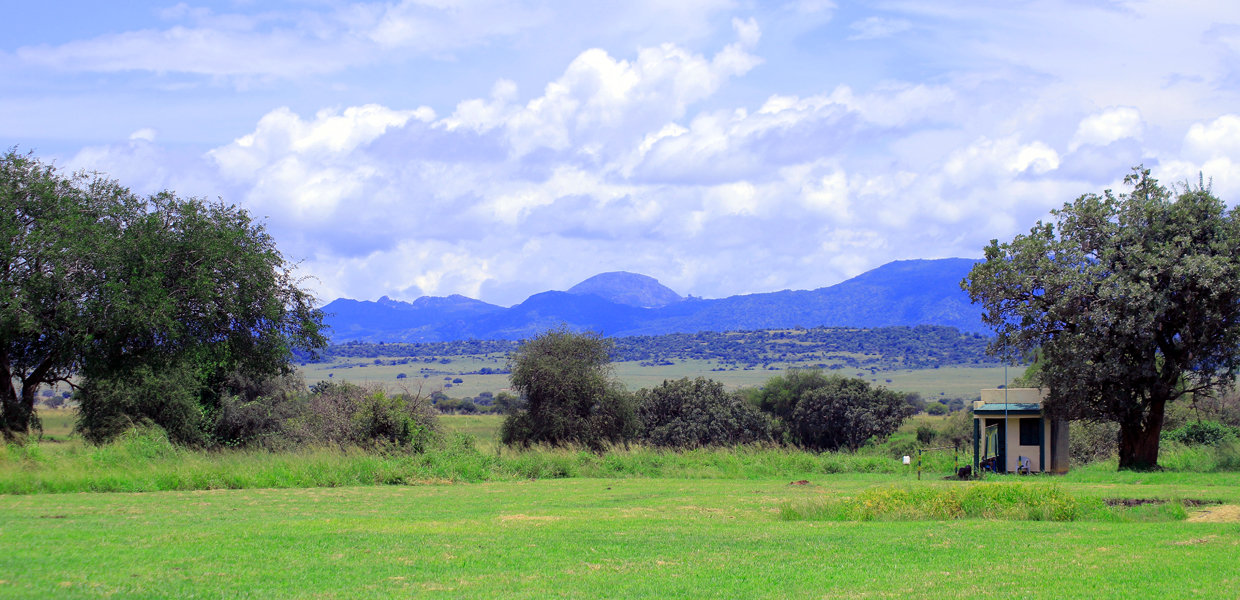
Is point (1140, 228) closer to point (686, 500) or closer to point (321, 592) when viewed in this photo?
point (686, 500)

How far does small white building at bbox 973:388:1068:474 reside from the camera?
30.2 m

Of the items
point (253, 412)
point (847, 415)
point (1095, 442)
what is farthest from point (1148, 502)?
point (847, 415)

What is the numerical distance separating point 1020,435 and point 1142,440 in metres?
3.96

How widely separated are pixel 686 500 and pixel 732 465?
909 cm

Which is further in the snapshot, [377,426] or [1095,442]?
[1095,442]

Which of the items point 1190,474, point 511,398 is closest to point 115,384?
point 511,398

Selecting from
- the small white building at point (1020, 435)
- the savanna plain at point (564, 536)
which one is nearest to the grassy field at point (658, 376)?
the small white building at point (1020, 435)

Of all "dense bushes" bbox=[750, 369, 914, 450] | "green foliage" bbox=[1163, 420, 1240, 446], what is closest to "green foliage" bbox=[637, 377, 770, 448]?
"dense bushes" bbox=[750, 369, 914, 450]

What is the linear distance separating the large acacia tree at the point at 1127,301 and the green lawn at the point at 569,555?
48.1 feet

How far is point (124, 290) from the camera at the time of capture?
24.0 metres

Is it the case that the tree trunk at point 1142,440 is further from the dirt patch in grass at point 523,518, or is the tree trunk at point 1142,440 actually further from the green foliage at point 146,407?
the green foliage at point 146,407

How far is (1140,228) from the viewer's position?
1063 inches

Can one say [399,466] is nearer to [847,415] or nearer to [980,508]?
[980,508]

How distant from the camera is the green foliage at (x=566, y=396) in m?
41.4
